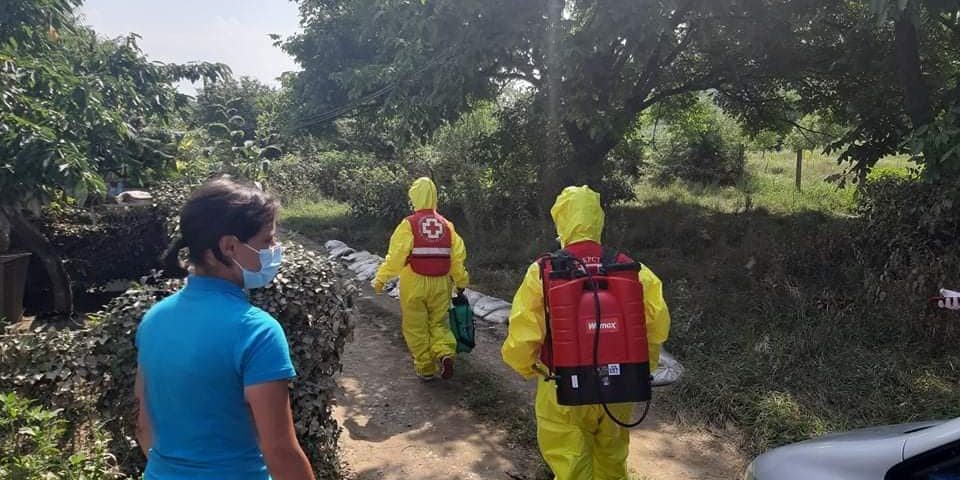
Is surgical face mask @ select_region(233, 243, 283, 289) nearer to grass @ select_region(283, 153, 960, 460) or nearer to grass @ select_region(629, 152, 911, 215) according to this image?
grass @ select_region(283, 153, 960, 460)

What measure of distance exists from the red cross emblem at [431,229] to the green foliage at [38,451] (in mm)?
2752

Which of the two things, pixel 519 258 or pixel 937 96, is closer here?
pixel 937 96

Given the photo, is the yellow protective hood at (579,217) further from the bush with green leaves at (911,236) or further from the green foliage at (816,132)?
the green foliage at (816,132)

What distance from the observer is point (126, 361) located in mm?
3121

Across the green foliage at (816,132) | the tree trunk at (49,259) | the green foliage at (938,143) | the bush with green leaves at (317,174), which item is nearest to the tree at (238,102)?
the bush with green leaves at (317,174)

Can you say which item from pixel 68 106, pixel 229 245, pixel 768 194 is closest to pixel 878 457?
pixel 229 245

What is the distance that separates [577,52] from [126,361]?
18.5ft

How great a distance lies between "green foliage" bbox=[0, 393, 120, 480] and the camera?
284 cm

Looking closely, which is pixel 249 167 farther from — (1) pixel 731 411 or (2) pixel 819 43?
(2) pixel 819 43

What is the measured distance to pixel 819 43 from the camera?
32.7ft

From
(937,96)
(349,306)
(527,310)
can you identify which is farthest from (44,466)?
(937,96)

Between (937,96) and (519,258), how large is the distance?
5.55 m

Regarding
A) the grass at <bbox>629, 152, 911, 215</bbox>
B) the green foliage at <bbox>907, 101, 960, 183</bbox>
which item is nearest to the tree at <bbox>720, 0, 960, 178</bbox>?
the grass at <bbox>629, 152, 911, 215</bbox>

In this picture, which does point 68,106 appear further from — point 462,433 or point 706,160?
point 706,160
